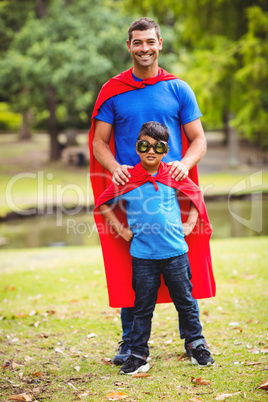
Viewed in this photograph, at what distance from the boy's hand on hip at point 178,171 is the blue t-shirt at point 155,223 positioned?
9cm

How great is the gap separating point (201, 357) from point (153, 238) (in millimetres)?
921

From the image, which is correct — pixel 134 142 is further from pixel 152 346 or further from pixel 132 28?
pixel 152 346

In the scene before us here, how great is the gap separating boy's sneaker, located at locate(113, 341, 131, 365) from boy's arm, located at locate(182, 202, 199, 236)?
3.22 feet

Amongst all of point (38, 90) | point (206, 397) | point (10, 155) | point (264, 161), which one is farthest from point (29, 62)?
point (206, 397)

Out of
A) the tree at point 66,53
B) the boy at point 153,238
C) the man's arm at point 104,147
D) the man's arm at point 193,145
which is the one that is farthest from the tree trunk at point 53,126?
the boy at point 153,238

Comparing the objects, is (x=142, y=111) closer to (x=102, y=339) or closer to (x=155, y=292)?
(x=155, y=292)

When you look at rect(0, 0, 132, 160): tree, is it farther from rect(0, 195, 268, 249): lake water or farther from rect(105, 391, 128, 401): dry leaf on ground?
rect(105, 391, 128, 401): dry leaf on ground

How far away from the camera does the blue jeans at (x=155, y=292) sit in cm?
328

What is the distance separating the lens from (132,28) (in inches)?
133

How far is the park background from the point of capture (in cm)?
337

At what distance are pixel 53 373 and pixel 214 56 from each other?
13.5 meters

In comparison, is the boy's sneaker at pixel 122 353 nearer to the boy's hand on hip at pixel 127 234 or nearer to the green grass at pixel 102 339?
the green grass at pixel 102 339

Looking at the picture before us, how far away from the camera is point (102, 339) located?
13.6 feet

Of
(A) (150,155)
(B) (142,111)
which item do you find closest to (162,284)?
(A) (150,155)
